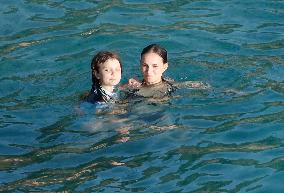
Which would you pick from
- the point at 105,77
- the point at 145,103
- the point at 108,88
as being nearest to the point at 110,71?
the point at 105,77

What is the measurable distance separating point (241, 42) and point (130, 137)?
345 cm

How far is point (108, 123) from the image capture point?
8492 millimetres

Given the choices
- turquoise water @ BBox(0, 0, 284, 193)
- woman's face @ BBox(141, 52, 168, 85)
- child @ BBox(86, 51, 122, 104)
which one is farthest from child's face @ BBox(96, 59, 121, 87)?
woman's face @ BBox(141, 52, 168, 85)

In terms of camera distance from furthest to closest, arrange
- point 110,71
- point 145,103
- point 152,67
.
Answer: point 152,67, point 145,103, point 110,71

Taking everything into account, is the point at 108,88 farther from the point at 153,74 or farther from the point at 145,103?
the point at 153,74

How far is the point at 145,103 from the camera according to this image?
9016 mm

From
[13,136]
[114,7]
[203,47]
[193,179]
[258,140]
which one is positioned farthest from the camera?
[114,7]

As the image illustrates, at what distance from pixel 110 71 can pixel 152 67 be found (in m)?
0.64

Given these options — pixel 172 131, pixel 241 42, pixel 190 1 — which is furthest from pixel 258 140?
pixel 190 1

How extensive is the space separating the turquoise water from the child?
7.6 inches

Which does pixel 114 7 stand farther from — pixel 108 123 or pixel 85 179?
pixel 85 179

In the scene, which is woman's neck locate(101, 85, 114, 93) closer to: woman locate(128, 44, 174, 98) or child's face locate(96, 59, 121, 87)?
child's face locate(96, 59, 121, 87)

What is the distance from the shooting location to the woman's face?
363 inches

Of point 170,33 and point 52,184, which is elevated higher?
point 170,33
